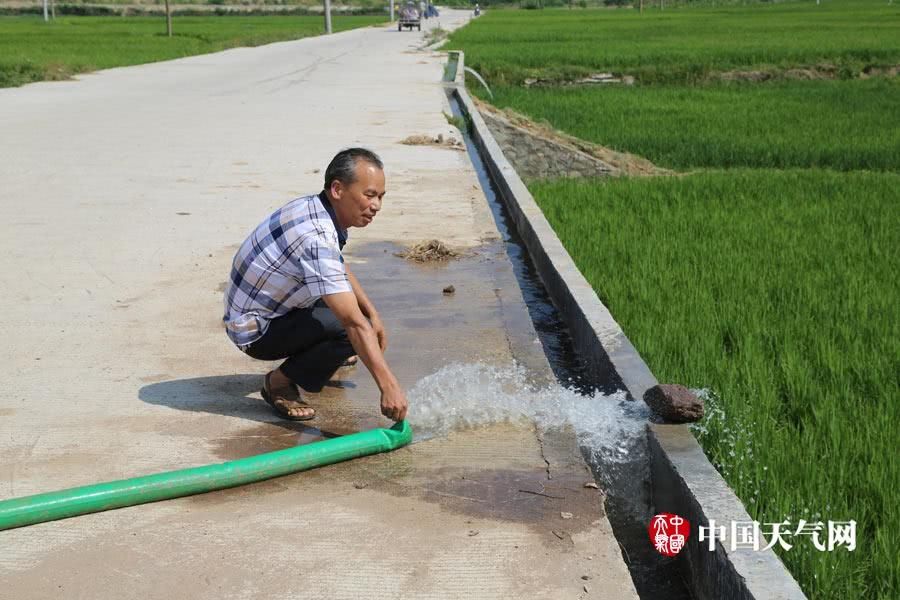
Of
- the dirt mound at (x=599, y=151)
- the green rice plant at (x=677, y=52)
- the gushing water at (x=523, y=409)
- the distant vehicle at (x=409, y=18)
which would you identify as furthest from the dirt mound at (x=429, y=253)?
the distant vehicle at (x=409, y=18)

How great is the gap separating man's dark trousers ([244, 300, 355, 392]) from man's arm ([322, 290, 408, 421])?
0.42 metres

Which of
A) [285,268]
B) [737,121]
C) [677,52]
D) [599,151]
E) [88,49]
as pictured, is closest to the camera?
[285,268]

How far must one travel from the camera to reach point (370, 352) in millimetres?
3840

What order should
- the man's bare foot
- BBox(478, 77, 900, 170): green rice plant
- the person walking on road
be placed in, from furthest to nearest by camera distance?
BBox(478, 77, 900, 170): green rice plant → the man's bare foot → the person walking on road

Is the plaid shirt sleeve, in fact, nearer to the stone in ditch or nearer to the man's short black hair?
the man's short black hair

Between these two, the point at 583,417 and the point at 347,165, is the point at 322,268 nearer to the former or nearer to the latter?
the point at 347,165

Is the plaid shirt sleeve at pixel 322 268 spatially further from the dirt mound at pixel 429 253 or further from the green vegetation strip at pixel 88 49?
the green vegetation strip at pixel 88 49

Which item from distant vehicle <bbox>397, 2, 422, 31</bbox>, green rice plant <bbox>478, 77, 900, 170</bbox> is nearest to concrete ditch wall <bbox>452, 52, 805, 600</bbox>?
green rice plant <bbox>478, 77, 900, 170</bbox>

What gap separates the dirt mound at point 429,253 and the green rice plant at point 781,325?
0.74 meters

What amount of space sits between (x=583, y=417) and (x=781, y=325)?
4.50ft

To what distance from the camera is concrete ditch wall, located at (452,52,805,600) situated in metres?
2.76

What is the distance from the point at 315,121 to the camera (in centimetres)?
1448

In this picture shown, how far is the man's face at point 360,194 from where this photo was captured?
3.92 meters

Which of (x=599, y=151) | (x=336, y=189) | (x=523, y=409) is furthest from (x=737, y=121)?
(x=336, y=189)
